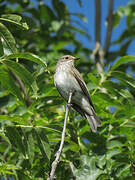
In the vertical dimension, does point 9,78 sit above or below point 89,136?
above

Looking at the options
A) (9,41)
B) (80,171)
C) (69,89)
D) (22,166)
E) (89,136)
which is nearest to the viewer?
(9,41)

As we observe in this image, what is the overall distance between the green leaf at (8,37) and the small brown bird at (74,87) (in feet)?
3.68

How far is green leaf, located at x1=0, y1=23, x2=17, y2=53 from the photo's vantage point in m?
3.21

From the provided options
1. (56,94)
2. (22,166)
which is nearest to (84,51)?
(56,94)

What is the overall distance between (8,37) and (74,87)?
1644 millimetres

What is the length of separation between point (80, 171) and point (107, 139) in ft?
2.76

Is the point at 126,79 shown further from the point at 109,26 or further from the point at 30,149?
the point at 109,26

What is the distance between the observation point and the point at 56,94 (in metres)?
4.14

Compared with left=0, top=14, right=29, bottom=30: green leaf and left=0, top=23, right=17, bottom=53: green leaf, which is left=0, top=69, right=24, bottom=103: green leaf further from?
left=0, top=14, right=29, bottom=30: green leaf

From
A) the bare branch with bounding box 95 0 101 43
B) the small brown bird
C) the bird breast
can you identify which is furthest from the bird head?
the bare branch with bounding box 95 0 101 43

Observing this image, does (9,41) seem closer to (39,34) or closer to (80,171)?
(80,171)

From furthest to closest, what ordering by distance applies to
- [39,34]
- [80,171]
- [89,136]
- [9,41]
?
→ [39,34]
[89,136]
[80,171]
[9,41]

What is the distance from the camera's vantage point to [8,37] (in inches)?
128

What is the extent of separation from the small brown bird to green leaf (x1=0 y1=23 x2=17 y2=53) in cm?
112
